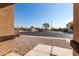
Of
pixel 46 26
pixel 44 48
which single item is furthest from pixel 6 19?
pixel 44 48

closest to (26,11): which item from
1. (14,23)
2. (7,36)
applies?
(14,23)

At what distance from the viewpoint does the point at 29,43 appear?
254cm

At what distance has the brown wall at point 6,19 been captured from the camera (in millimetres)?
1886

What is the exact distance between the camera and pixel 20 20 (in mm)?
2174

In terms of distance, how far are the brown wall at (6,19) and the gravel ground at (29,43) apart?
0.35 metres

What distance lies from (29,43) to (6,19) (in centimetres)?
76

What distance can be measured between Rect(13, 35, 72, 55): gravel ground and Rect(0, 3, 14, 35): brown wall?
1.13ft

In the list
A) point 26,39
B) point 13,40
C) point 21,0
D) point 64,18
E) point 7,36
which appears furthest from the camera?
point 26,39

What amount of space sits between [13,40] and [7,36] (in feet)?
1.00

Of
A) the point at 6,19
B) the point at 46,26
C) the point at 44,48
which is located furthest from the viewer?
the point at 44,48

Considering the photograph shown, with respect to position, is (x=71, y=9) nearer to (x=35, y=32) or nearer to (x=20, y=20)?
(x=35, y=32)

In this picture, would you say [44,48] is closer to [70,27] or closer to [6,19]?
[70,27]

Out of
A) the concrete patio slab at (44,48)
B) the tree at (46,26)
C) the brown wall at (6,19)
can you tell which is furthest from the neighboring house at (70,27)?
the brown wall at (6,19)

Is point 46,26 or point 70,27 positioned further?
point 46,26
